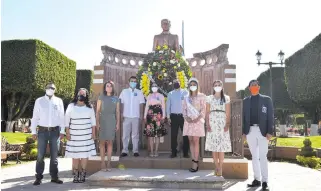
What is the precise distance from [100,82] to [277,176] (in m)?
5.59

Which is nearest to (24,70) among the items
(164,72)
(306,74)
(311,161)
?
(164,72)

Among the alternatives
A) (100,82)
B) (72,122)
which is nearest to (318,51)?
(100,82)

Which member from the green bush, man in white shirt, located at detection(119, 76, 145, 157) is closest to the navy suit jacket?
man in white shirt, located at detection(119, 76, 145, 157)

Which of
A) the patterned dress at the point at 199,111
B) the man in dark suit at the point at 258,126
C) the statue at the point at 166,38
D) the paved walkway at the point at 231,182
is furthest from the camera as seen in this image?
the statue at the point at 166,38

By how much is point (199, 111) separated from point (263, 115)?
4.68ft

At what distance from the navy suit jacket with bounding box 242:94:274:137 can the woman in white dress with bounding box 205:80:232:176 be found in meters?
0.38

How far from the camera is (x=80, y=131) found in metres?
6.72

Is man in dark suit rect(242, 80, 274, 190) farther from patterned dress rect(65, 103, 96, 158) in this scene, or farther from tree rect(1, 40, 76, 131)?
tree rect(1, 40, 76, 131)

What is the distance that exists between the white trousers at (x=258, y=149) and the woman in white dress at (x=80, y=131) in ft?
11.1

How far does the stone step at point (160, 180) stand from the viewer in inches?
253

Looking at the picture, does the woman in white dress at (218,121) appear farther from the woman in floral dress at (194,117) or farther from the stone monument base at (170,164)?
the stone monument base at (170,164)

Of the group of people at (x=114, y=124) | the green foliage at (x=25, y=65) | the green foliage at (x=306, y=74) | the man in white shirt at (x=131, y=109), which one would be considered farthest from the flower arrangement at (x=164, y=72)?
the green foliage at (x=306, y=74)

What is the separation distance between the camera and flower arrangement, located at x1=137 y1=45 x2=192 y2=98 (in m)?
9.69

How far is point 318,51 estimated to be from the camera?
26266 millimetres
